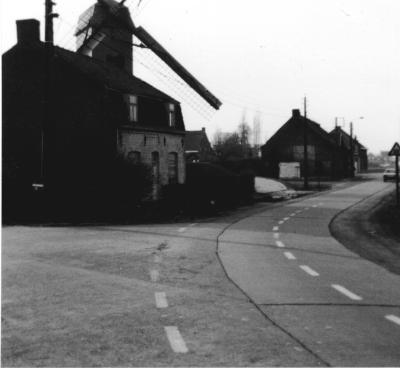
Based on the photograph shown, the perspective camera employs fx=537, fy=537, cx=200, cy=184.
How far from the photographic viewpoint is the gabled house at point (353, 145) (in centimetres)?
8344

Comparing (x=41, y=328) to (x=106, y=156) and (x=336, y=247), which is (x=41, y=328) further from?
(x=106, y=156)

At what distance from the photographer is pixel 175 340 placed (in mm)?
5887

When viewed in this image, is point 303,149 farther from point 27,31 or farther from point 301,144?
point 27,31

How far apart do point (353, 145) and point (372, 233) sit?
74720 millimetres

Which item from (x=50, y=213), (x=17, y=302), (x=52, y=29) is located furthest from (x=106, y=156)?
(x=17, y=302)

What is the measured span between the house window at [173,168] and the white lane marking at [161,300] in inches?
1059

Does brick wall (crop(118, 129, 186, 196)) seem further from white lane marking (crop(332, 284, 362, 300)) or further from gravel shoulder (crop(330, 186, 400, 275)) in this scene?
white lane marking (crop(332, 284, 362, 300))

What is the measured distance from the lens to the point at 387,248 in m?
14.1

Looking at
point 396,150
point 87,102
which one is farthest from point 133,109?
point 396,150

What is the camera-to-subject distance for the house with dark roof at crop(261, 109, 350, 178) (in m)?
75.4

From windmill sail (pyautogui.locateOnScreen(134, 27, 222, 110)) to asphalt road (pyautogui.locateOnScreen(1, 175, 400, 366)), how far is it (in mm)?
14417

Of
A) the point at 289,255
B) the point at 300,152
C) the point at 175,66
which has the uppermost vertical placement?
Result: the point at 175,66

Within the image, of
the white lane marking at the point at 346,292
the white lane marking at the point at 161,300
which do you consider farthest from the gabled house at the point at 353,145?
the white lane marking at the point at 161,300

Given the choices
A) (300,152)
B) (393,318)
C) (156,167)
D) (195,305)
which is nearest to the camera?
(393,318)
